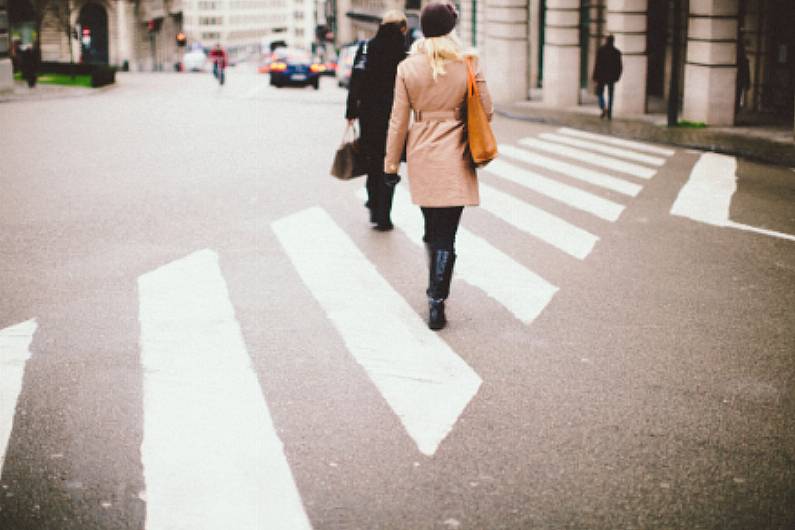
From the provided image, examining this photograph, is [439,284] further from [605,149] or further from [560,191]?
[605,149]

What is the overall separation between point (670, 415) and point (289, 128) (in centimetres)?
1682

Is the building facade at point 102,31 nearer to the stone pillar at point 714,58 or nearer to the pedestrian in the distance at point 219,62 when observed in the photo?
the pedestrian in the distance at point 219,62

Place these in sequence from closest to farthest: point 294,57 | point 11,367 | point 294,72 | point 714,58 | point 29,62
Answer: point 11,367 < point 714,58 < point 29,62 < point 294,72 < point 294,57

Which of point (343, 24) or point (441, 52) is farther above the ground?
point (343, 24)

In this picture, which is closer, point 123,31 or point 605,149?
point 605,149

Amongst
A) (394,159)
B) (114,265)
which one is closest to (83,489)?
(394,159)

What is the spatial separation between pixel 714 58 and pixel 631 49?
155 inches

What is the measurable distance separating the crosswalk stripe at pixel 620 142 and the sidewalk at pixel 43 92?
16.2 metres

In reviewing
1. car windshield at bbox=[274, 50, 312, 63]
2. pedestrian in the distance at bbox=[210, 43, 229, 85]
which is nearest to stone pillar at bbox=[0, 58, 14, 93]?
pedestrian in the distance at bbox=[210, 43, 229, 85]

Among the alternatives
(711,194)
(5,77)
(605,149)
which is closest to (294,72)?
(5,77)

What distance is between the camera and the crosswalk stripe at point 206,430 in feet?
14.4

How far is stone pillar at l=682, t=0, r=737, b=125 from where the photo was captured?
2166 cm

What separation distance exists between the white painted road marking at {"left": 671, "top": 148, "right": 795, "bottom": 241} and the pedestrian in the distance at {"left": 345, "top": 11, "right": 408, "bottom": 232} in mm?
3630

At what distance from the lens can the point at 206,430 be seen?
207 inches
